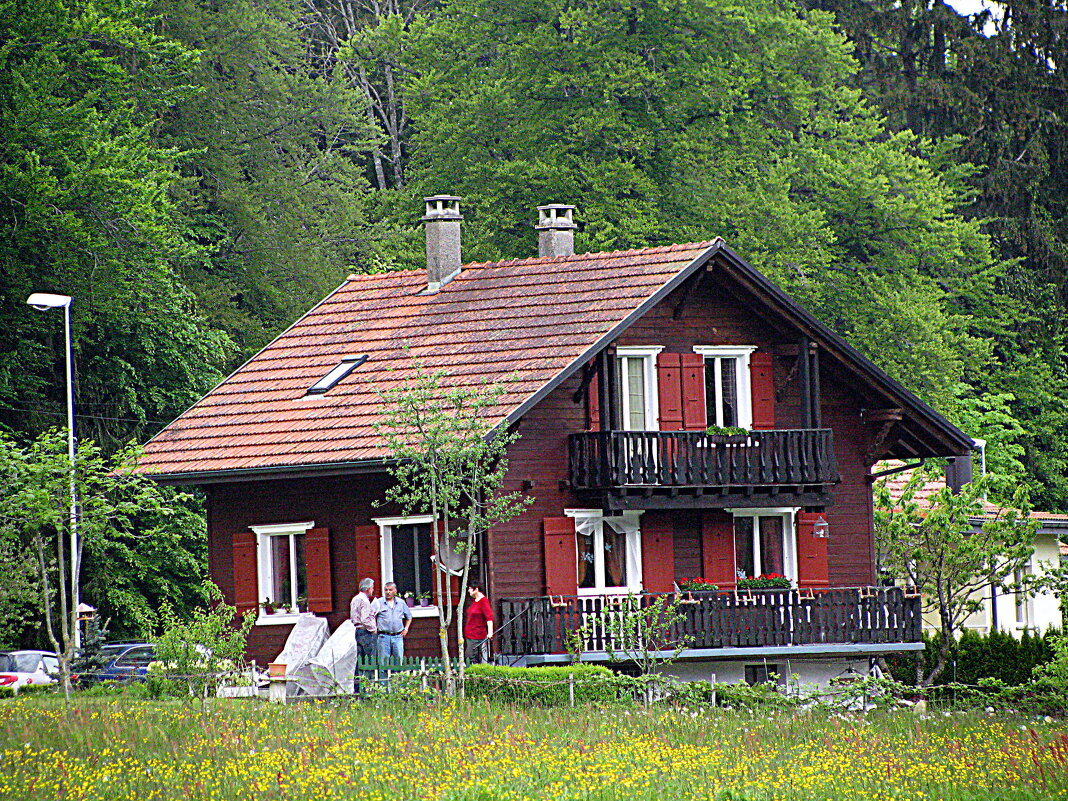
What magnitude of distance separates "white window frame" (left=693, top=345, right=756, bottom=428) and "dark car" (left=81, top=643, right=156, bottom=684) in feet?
35.3

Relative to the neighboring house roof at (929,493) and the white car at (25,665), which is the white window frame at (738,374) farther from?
the white car at (25,665)

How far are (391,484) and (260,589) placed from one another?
3431mm

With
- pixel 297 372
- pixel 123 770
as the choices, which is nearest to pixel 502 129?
pixel 297 372

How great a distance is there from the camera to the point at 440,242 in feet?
120

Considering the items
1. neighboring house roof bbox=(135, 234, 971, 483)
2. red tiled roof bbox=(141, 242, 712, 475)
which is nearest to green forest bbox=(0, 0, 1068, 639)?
red tiled roof bbox=(141, 242, 712, 475)

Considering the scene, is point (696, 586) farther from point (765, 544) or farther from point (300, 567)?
point (300, 567)

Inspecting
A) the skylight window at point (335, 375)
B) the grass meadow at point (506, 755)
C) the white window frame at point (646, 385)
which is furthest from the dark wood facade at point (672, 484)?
the grass meadow at point (506, 755)

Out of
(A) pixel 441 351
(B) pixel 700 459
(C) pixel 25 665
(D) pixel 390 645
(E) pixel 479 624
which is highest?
(A) pixel 441 351

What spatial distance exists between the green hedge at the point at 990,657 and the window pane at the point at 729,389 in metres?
6.05

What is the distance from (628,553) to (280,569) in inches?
238

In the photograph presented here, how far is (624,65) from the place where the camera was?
4825cm

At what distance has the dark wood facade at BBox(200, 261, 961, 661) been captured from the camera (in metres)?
32.1

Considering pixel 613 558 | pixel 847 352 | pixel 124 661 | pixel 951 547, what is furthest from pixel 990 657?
pixel 124 661

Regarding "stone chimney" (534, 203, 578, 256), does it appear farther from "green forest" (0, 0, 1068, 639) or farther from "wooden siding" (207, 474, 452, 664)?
"green forest" (0, 0, 1068, 639)
